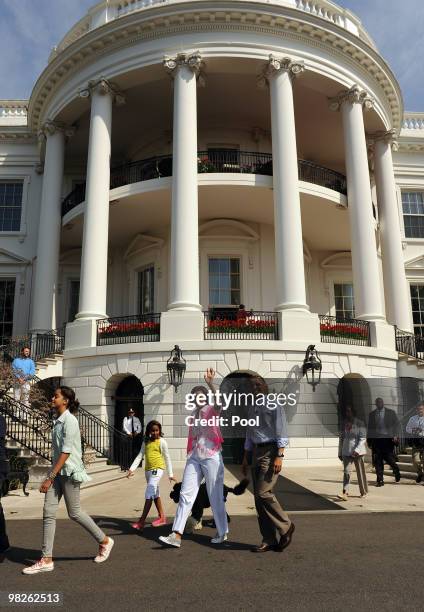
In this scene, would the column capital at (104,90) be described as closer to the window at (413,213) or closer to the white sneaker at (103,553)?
the window at (413,213)

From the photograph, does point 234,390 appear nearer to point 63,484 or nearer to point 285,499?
point 285,499

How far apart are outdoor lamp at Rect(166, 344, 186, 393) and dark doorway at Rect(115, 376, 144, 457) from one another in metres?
1.78

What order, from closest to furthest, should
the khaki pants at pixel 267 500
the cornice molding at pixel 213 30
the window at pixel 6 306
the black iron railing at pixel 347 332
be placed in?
the khaki pants at pixel 267 500
the black iron railing at pixel 347 332
the cornice molding at pixel 213 30
the window at pixel 6 306

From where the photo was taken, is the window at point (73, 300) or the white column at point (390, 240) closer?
the white column at point (390, 240)

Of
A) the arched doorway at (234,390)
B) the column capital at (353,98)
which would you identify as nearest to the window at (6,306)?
the arched doorway at (234,390)

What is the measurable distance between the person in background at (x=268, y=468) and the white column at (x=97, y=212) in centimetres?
1191

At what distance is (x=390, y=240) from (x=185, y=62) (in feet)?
34.8

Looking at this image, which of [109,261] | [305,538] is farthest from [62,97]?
[305,538]

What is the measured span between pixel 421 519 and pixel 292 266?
Answer: 10.0m

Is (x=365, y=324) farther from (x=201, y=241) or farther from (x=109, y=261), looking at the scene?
(x=109, y=261)

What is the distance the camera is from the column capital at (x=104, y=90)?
1917 cm

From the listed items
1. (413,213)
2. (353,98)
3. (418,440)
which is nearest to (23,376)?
(418,440)

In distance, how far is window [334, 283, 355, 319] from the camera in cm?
2294

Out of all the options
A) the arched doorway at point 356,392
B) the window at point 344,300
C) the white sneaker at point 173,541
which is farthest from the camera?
the window at point 344,300
